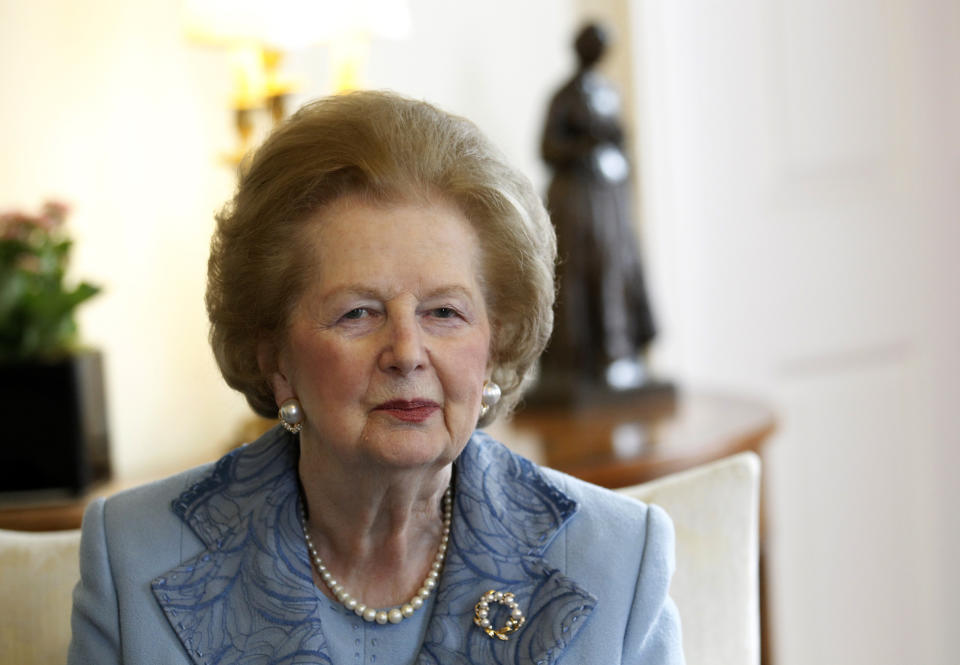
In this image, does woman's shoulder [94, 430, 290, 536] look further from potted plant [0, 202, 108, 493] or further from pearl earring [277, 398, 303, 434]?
potted plant [0, 202, 108, 493]

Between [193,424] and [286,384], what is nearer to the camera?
[286,384]

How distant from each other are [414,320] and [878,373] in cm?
238

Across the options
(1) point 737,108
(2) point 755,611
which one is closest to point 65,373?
(2) point 755,611

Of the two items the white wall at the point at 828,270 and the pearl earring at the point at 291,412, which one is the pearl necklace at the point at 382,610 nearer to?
the pearl earring at the point at 291,412

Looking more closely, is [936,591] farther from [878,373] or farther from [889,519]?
A: [878,373]

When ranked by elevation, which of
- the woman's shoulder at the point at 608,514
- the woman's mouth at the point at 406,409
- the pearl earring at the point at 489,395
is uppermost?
the woman's mouth at the point at 406,409

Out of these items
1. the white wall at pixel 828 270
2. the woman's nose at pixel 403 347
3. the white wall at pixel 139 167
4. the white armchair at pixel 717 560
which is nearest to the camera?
the woman's nose at pixel 403 347

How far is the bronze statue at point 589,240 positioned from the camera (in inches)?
94.6

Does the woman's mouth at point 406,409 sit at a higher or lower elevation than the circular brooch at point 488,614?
higher

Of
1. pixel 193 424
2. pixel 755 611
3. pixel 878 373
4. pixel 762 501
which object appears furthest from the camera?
pixel 878 373

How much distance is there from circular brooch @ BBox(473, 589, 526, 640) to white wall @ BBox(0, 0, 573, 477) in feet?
3.95

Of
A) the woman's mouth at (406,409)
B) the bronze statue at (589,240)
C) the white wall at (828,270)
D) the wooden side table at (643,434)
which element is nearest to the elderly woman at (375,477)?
the woman's mouth at (406,409)

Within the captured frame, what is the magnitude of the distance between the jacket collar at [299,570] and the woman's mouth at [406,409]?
0.22 m

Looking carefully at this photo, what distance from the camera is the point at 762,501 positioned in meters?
2.31
